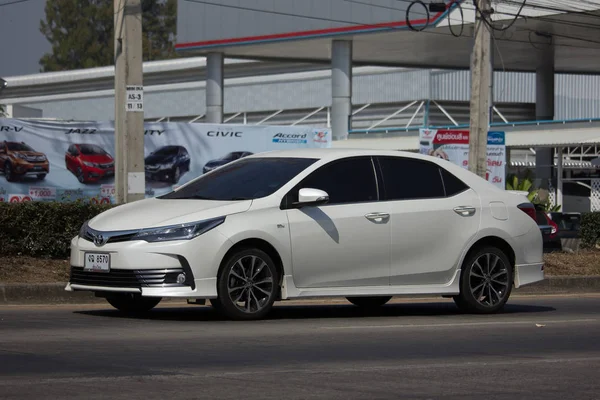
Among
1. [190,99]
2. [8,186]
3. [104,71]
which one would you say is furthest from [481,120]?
[104,71]

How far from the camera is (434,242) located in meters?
12.2

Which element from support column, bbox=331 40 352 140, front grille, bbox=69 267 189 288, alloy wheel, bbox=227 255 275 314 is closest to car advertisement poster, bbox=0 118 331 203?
front grille, bbox=69 267 189 288

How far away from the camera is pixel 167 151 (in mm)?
25844

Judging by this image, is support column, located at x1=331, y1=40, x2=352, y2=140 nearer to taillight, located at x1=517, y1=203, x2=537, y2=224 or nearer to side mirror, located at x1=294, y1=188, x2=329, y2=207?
taillight, located at x1=517, y1=203, x2=537, y2=224

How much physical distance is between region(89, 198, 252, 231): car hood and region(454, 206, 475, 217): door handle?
247cm

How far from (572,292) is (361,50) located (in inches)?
1168

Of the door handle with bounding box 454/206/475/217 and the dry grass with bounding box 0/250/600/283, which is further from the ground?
the door handle with bounding box 454/206/475/217

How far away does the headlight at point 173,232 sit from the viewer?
10766 mm

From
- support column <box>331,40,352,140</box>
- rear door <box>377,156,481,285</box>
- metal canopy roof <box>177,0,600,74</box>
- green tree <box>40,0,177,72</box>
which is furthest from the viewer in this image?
green tree <box>40,0,177,72</box>

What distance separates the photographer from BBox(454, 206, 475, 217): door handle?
12461 mm

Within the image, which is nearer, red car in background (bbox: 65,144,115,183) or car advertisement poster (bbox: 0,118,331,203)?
car advertisement poster (bbox: 0,118,331,203)

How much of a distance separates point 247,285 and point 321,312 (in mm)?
2006

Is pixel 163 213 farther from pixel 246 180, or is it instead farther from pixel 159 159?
pixel 159 159

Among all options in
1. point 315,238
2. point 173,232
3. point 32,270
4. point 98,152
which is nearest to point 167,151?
point 98,152
